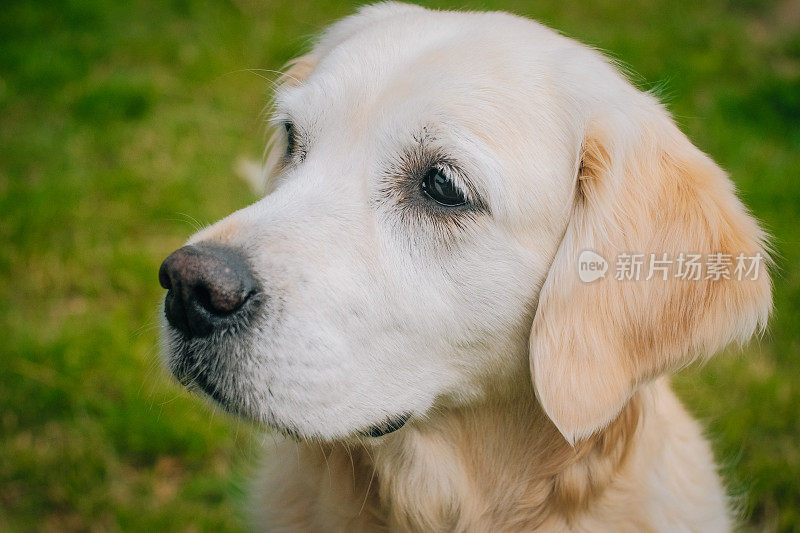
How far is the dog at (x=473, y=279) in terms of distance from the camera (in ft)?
6.27

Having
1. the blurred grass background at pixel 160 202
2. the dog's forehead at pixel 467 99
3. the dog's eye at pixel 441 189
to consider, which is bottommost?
the blurred grass background at pixel 160 202

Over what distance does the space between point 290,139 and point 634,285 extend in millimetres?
1254

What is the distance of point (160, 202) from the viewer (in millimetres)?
4883

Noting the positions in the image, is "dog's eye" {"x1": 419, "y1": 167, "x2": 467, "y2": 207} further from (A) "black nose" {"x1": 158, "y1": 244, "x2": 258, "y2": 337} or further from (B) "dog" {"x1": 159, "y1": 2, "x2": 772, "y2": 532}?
(A) "black nose" {"x1": 158, "y1": 244, "x2": 258, "y2": 337}

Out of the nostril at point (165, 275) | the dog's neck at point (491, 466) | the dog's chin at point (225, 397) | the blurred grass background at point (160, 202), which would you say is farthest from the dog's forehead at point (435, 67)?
the dog's neck at point (491, 466)

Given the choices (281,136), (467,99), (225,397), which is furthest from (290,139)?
(225,397)

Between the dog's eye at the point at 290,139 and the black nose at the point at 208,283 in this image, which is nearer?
the black nose at the point at 208,283

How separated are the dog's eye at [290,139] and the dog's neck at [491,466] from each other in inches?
40.5

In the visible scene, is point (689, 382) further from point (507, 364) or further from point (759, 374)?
point (507, 364)

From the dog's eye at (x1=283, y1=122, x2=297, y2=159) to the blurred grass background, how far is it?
0.94 metres

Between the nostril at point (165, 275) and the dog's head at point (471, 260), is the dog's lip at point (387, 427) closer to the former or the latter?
the dog's head at point (471, 260)

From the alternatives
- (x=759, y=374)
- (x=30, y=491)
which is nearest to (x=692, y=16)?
(x=759, y=374)

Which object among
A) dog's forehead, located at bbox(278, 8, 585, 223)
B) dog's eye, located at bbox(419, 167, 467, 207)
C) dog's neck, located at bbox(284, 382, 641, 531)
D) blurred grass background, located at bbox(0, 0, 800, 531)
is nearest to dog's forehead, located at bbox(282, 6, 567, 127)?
dog's forehead, located at bbox(278, 8, 585, 223)

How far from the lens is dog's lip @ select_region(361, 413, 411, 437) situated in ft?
6.72
